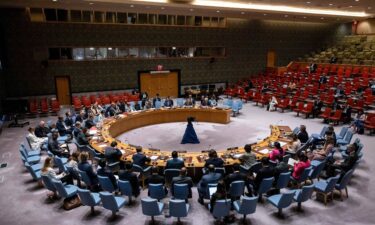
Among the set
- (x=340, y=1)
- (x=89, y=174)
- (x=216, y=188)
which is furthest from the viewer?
(x=340, y=1)

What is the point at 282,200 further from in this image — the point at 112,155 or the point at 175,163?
the point at 112,155

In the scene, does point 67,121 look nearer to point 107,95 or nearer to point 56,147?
point 56,147

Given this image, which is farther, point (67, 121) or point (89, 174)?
point (67, 121)

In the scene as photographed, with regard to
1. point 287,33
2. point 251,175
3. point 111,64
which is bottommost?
point 251,175

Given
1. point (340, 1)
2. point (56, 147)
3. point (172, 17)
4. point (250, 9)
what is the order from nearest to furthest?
point (56, 147), point (340, 1), point (250, 9), point (172, 17)

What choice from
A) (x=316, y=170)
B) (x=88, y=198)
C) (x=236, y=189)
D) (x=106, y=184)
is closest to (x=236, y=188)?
(x=236, y=189)

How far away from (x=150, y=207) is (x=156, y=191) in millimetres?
836

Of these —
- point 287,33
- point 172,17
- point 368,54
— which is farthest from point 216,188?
point 287,33

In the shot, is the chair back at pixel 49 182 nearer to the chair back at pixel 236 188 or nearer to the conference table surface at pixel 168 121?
the conference table surface at pixel 168 121

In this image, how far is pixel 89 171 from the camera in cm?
800

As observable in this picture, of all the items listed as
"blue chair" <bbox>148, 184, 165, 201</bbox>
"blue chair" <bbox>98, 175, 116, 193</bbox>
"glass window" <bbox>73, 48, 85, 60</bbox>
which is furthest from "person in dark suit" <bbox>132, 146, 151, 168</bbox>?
"glass window" <bbox>73, 48, 85, 60</bbox>

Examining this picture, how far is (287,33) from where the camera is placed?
92.1 ft

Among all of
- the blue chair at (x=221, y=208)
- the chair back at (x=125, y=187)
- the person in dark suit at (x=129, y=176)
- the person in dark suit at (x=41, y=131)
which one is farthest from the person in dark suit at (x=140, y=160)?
the person in dark suit at (x=41, y=131)

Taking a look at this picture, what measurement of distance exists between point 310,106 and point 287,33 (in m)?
13.3
